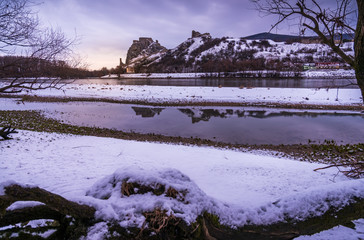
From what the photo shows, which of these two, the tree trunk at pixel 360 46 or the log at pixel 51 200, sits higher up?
the tree trunk at pixel 360 46

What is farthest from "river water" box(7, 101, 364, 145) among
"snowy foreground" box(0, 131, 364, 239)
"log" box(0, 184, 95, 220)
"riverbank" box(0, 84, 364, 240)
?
"log" box(0, 184, 95, 220)

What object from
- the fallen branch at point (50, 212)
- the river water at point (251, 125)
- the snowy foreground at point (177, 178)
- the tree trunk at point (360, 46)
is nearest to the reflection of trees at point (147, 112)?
the river water at point (251, 125)

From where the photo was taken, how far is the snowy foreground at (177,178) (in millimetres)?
2008

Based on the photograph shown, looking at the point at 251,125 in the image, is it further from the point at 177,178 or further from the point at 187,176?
the point at 177,178

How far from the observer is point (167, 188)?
222cm

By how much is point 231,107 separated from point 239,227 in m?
25.7

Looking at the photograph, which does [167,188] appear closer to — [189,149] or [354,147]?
[189,149]

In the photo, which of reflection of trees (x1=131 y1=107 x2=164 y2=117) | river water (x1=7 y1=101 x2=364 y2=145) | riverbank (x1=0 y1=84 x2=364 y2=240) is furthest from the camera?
reflection of trees (x1=131 y1=107 x2=164 y2=117)

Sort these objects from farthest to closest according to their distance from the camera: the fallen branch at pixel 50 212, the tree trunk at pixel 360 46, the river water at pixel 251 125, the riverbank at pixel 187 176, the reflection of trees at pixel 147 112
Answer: the reflection of trees at pixel 147 112
the river water at pixel 251 125
the tree trunk at pixel 360 46
the riverbank at pixel 187 176
the fallen branch at pixel 50 212

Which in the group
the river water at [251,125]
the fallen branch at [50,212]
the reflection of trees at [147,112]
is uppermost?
the fallen branch at [50,212]

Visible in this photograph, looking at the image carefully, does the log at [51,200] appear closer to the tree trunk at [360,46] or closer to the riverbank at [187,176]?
the riverbank at [187,176]

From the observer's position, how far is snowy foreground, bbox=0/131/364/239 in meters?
2.01

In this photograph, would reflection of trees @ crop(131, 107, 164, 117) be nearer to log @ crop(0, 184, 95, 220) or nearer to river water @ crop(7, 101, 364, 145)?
river water @ crop(7, 101, 364, 145)

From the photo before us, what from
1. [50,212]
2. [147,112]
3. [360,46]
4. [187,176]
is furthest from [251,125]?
[50,212]
